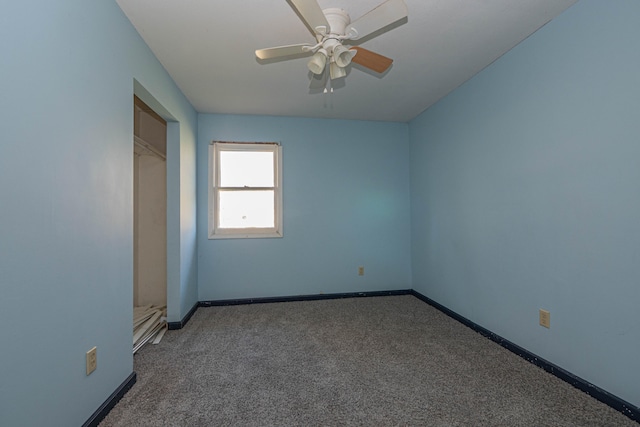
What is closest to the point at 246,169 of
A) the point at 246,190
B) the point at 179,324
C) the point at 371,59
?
the point at 246,190

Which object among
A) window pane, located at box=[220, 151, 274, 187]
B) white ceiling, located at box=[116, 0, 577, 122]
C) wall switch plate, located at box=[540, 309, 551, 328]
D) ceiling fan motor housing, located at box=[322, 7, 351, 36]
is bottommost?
wall switch plate, located at box=[540, 309, 551, 328]

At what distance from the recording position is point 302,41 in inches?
89.4

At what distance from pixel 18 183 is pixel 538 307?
3060mm

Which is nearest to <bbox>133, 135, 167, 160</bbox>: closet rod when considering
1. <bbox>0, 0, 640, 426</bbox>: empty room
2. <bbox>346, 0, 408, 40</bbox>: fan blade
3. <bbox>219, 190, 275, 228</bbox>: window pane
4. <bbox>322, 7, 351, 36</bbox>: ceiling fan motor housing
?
<bbox>0, 0, 640, 426</bbox>: empty room

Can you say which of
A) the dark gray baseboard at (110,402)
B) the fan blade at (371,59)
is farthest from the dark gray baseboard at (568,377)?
the dark gray baseboard at (110,402)

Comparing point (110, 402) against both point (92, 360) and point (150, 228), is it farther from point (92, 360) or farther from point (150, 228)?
point (150, 228)

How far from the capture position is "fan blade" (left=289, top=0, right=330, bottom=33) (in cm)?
138

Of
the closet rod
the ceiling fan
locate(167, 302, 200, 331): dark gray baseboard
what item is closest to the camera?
the ceiling fan

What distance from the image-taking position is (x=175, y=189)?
9.89 ft

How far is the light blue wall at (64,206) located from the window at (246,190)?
1.79 meters

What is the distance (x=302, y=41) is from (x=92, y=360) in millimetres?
2438

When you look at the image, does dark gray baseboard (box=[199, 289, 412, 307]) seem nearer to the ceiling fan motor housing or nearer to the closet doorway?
the closet doorway

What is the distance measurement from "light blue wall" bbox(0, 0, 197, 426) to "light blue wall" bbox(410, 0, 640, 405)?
2.85 m

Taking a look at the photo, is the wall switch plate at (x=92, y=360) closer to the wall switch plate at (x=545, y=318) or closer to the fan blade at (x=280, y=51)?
the fan blade at (x=280, y=51)
